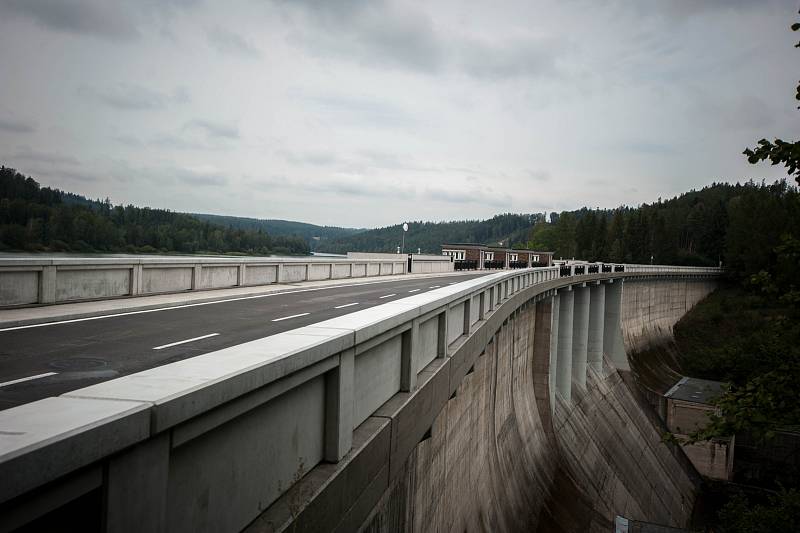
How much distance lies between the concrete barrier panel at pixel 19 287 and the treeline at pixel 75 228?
1380 centimetres

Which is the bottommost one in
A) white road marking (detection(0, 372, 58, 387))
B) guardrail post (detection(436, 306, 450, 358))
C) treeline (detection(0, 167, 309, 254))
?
white road marking (detection(0, 372, 58, 387))

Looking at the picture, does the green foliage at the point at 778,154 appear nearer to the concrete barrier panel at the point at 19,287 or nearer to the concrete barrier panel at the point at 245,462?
the concrete barrier panel at the point at 245,462

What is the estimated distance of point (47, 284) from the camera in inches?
425

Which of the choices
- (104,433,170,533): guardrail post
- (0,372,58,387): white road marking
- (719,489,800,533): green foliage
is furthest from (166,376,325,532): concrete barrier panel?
(719,489,800,533): green foliage

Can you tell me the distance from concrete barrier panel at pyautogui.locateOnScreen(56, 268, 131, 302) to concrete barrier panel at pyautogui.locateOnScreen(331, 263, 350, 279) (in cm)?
1282

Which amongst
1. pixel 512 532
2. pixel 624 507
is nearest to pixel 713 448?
pixel 624 507

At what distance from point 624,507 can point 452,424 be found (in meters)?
22.3

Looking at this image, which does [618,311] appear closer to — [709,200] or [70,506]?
[70,506]

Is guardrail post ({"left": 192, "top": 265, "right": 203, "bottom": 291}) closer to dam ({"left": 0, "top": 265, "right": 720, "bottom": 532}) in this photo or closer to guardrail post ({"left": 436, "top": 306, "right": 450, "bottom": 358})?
dam ({"left": 0, "top": 265, "right": 720, "bottom": 532})

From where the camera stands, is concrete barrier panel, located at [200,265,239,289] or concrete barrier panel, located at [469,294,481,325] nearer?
concrete barrier panel, located at [469,294,481,325]

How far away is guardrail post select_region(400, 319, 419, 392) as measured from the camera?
6066 mm

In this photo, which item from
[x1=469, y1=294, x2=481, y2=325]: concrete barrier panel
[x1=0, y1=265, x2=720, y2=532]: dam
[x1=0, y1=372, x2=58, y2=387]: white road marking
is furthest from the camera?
[x1=469, y1=294, x2=481, y2=325]: concrete barrier panel

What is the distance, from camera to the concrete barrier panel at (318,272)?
2348 centimetres

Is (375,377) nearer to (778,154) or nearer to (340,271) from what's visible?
(778,154)
